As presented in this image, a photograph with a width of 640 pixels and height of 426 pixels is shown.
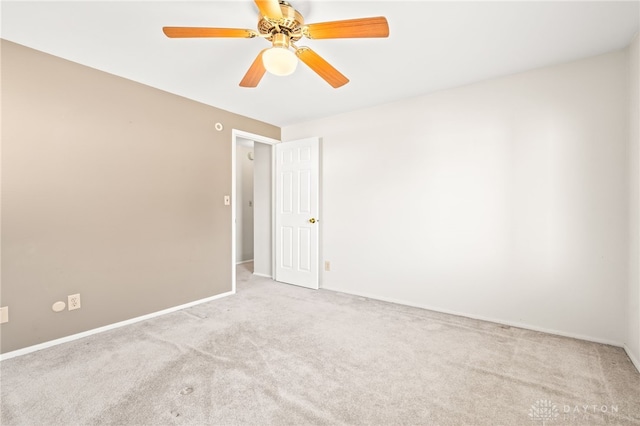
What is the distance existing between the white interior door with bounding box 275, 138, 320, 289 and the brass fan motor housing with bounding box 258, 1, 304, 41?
2.09 meters

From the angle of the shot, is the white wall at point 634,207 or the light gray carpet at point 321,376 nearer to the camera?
the light gray carpet at point 321,376

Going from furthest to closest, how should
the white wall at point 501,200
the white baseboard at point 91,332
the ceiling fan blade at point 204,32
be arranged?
the white wall at point 501,200 → the white baseboard at point 91,332 → the ceiling fan blade at point 204,32

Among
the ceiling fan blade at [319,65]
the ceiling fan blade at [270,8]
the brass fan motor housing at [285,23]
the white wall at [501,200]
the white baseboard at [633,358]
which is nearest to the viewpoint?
the ceiling fan blade at [270,8]

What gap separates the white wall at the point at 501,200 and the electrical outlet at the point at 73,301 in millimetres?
2760

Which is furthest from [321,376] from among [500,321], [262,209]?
[262,209]

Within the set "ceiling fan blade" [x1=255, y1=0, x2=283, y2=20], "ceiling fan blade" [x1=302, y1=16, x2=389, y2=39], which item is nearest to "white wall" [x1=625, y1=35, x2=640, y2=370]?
"ceiling fan blade" [x1=302, y1=16, x2=389, y2=39]

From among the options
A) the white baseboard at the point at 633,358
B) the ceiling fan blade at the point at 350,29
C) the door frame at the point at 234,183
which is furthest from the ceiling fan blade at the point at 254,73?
the white baseboard at the point at 633,358

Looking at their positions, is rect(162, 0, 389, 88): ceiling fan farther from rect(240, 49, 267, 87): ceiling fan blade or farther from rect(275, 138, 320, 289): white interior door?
rect(275, 138, 320, 289): white interior door

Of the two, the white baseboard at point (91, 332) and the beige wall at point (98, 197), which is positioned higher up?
the beige wall at point (98, 197)

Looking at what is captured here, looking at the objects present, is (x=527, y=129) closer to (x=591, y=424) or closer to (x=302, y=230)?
(x=591, y=424)

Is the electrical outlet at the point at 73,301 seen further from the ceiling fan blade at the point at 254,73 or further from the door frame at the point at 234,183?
the ceiling fan blade at the point at 254,73

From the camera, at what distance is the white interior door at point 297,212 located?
3.93 metres

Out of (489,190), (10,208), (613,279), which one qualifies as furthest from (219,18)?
(613,279)

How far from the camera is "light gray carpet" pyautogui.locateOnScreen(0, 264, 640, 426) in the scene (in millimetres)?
1534
